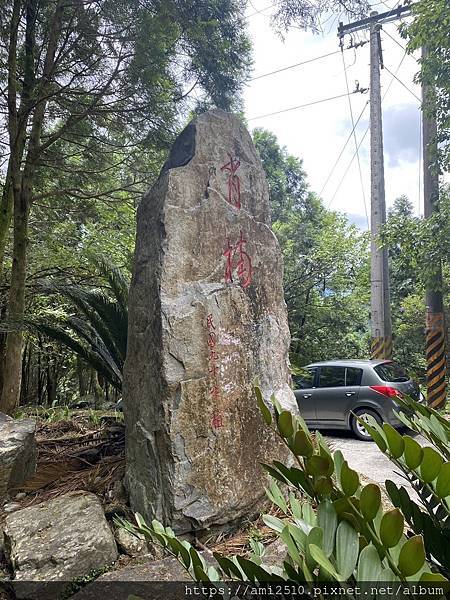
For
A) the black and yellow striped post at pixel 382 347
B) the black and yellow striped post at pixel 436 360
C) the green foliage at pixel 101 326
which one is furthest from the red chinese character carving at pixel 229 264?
the black and yellow striped post at pixel 436 360

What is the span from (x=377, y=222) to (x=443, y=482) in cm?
774

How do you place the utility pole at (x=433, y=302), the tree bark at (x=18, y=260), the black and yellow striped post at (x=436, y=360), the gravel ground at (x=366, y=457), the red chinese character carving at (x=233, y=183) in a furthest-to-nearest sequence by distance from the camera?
the black and yellow striped post at (x=436, y=360), the utility pole at (x=433, y=302), the tree bark at (x=18, y=260), the gravel ground at (x=366, y=457), the red chinese character carving at (x=233, y=183)

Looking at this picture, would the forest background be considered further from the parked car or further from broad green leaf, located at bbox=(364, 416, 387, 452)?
broad green leaf, located at bbox=(364, 416, 387, 452)

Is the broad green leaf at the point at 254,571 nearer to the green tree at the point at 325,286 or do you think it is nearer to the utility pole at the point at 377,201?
the utility pole at the point at 377,201

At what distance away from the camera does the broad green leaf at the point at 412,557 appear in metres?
0.68

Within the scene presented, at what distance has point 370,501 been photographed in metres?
0.79

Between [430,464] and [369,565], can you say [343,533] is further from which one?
[430,464]

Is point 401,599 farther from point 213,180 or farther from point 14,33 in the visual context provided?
point 14,33

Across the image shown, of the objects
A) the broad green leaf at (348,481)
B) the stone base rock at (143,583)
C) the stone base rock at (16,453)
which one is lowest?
the stone base rock at (143,583)

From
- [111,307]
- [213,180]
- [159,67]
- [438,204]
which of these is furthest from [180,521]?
[438,204]

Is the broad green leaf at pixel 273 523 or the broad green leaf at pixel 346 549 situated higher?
the broad green leaf at pixel 346 549

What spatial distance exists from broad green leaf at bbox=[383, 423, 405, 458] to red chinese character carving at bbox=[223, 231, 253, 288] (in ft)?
7.32

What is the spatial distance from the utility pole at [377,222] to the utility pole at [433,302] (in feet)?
2.28

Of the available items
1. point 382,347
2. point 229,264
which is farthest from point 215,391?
point 382,347
